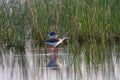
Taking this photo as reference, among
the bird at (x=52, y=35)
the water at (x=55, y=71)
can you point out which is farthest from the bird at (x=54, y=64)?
the bird at (x=52, y=35)

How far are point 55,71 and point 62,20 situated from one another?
3451mm

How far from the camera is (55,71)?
10125 mm

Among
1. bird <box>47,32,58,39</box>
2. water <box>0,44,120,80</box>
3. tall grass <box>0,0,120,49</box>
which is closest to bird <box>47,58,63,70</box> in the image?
water <box>0,44,120,80</box>

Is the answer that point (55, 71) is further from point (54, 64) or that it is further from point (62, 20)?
point (62, 20)

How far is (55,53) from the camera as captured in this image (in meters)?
12.4

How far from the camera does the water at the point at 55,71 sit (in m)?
9.46

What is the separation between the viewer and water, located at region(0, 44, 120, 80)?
9461 millimetres

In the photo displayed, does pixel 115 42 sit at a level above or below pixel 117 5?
below

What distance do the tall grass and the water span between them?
806 mm

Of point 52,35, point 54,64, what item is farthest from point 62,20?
point 54,64

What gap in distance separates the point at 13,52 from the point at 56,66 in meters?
2.39

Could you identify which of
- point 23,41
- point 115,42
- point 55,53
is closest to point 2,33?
point 23,41

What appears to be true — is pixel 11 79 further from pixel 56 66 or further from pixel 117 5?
pixel 117 5

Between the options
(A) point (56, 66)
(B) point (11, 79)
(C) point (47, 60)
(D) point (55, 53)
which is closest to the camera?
(B) point (11, 79)
